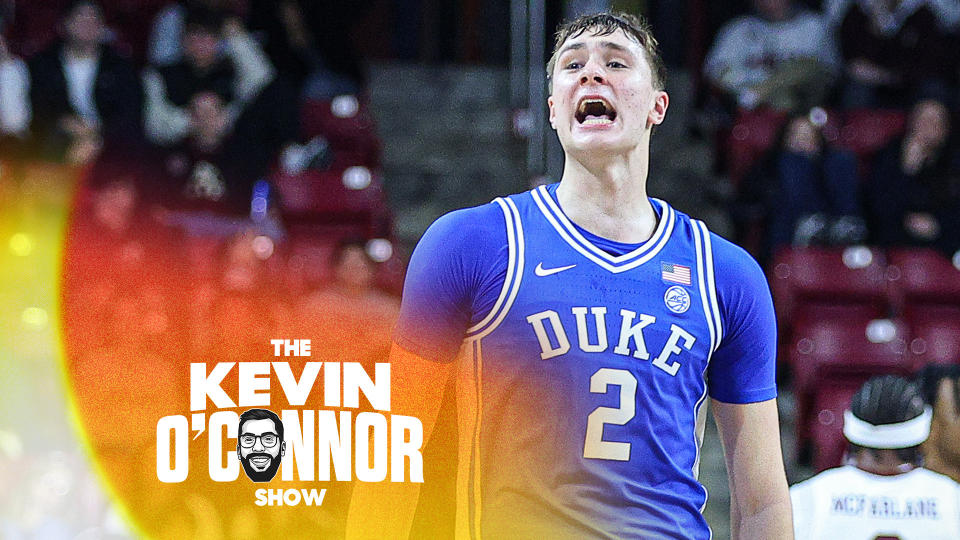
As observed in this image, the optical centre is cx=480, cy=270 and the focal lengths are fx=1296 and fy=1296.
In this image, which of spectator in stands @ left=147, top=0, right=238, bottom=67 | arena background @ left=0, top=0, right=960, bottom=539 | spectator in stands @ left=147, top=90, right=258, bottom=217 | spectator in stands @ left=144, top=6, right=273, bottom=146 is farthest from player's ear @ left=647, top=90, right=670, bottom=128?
spectator in stands @ left=147, top=0, right=238, bottom=67

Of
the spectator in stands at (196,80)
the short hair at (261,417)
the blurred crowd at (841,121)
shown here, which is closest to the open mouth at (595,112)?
the short hair at (261,417)

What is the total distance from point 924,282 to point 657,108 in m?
4.68

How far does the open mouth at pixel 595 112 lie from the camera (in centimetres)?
262

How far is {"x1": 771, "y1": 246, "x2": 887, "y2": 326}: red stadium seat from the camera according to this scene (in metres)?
6.98

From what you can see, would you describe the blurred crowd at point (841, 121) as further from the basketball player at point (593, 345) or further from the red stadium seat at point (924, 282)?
the basketball player at point (593, 345)

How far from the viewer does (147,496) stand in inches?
212

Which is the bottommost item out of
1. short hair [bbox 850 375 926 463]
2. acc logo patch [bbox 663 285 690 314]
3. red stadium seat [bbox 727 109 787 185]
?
short hair [bbox 850 375 926 463]

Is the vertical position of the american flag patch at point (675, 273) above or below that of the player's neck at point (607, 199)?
below

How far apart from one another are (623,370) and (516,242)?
332 mm

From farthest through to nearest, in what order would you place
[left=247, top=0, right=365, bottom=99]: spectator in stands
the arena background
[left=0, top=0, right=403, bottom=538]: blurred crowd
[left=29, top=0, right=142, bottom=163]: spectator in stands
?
[left=247, top=0, right=365, bottom=99]: spectator in stands < [left=29, top=0, right=142, bottom=163]: spectator in stands < [left=0, top=0, right=403, bottom=538]: blurred crowd < the arena background

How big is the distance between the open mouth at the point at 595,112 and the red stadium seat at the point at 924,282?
15.6 feet

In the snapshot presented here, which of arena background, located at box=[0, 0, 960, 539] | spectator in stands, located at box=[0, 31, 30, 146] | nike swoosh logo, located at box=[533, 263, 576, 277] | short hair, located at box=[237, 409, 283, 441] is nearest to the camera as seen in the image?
nike swoosh logo, located at box=[533, 263, 576, 277]

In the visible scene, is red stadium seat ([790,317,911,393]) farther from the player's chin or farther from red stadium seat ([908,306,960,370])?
the player's chin

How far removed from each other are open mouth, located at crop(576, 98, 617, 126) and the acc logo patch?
37cm
